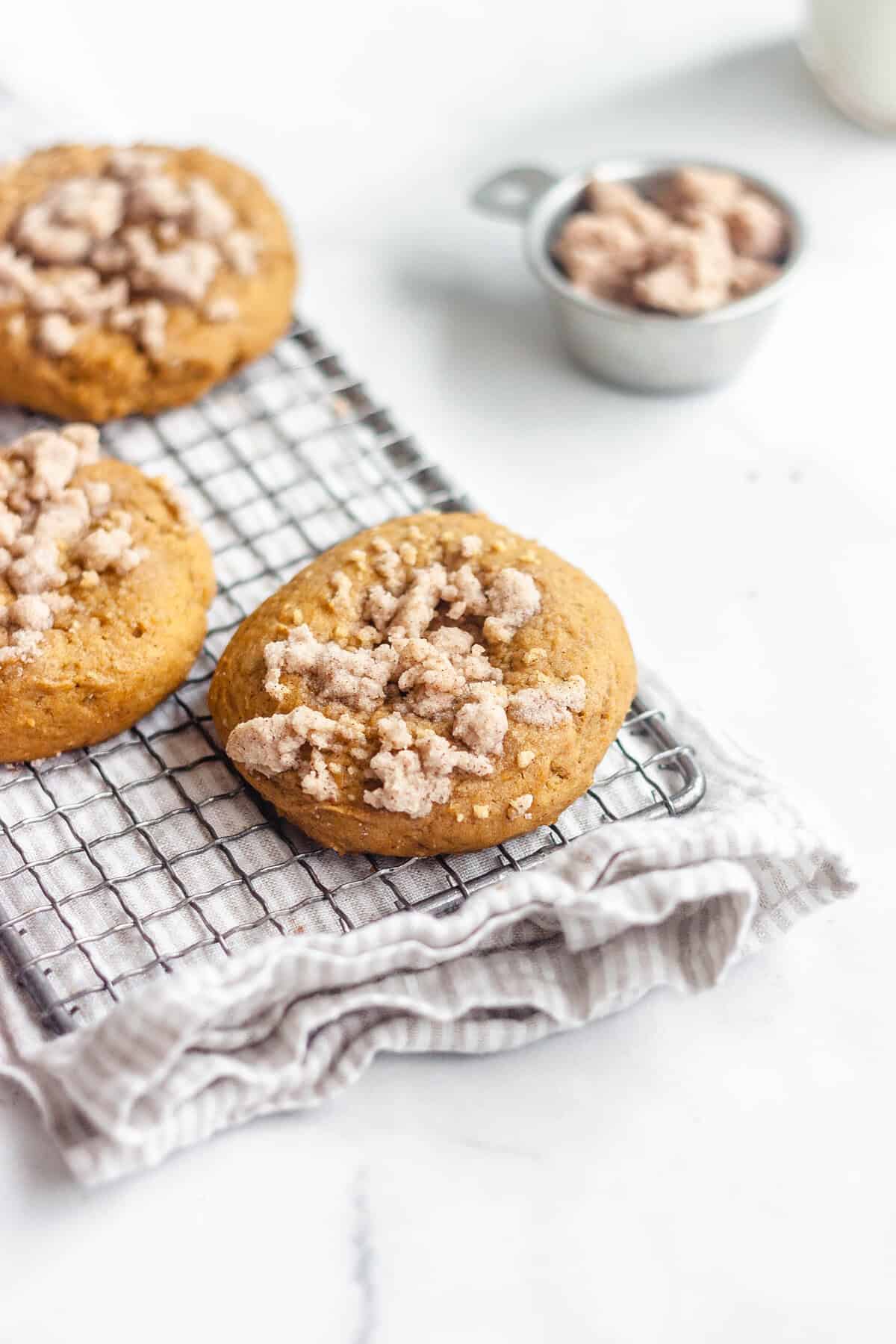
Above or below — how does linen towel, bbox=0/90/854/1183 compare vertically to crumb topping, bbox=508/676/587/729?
below

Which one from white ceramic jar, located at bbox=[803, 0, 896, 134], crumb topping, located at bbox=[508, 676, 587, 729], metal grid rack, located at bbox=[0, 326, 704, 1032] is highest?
white ceramic jar, located at bbox=[803, 0, 896, 134]

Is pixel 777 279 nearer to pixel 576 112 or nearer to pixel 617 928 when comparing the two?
pixel 576 112

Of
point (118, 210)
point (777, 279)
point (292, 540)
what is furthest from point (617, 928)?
point (118, 210)

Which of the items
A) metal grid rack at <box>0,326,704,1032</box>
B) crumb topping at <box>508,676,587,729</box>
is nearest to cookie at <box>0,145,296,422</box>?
metal grid rack at <box>0,326,704,1032</box>

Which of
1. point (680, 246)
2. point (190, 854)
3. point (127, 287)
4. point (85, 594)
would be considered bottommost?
point (190, 854)

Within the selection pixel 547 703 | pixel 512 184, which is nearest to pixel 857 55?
pixel 512 184

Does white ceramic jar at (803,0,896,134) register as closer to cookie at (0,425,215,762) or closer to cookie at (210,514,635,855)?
cookie at (210,514,635,855)

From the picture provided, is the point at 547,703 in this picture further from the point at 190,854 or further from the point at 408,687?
the point at 190,854
